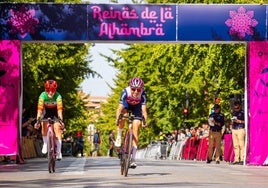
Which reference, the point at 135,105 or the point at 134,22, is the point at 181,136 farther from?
the point at 135,105

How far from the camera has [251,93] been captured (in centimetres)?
2583

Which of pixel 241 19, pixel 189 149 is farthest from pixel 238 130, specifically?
pixel 189 149

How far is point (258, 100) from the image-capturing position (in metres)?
25.8

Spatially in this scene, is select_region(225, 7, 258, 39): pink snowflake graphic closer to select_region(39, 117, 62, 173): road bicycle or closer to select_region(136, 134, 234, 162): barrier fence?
select_region(136, 134, 234, 162): barrier fence

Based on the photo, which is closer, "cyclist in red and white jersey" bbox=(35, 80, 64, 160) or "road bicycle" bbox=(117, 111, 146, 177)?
"road bicycle" bbox=(117, 111, 146, 177)

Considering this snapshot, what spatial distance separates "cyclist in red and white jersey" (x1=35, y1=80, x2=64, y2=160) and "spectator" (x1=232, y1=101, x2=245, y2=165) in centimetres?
924

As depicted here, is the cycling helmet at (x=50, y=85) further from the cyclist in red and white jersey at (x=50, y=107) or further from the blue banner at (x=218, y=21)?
the blue banner at (x=218, y=21)

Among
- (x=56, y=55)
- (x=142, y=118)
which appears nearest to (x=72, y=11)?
(x=142, y=118)

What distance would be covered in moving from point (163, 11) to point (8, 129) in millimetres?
5396

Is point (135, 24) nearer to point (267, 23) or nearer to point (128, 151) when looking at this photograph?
point (267, 23)

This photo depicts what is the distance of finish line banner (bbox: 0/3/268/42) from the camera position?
2545 centimetres

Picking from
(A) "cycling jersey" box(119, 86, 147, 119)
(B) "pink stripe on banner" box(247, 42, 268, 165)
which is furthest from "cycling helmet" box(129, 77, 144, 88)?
(B) "pink stripe on banner" box(247, 42, 268, 165)

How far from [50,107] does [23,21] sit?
659 cm

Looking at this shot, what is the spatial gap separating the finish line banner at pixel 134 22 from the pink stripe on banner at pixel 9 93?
374 mm
